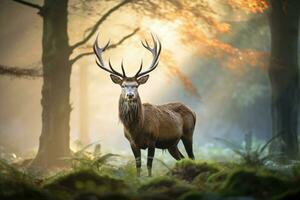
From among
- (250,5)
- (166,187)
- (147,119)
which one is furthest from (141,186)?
(250,5)

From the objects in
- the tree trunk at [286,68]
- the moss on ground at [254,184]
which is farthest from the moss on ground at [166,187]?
the tree trunk at [286,68]

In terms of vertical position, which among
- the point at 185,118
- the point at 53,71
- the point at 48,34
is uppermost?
the point at 48,34

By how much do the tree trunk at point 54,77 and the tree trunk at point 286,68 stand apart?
512 centimetres

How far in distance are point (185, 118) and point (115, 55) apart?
46.9 ft

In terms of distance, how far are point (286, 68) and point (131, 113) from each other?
6.15m

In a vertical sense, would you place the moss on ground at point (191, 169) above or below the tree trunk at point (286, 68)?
below

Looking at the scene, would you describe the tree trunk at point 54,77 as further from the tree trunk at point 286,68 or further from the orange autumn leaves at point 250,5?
the tree trunk at point 286,68

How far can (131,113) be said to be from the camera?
949cm

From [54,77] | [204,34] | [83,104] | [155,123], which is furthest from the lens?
[83,104]

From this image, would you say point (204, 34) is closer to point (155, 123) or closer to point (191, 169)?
point (155, 123)

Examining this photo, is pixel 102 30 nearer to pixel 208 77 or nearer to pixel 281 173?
pixel 208 77

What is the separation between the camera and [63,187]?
5.65 metres

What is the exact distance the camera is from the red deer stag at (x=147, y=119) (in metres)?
9.41

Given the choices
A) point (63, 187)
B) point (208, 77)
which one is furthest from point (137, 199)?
point (208, 77)
